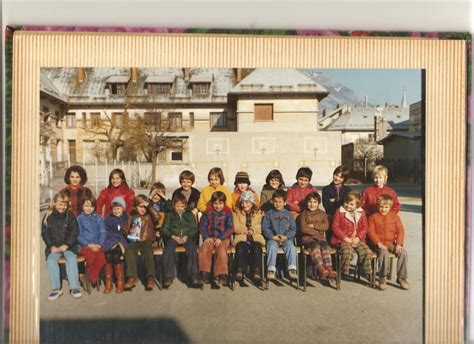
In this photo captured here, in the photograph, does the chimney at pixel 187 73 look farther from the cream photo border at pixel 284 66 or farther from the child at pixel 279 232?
the child at pixel 279 232

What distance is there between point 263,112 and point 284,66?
0.51m

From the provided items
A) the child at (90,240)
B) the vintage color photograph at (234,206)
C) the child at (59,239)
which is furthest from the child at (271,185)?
the child at (59,239)

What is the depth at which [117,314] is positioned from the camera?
16.4 ft

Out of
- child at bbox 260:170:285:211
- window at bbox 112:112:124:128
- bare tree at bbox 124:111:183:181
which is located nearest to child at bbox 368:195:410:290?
child at bbox 260:170:285:211

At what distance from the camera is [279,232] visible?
16.7 feet

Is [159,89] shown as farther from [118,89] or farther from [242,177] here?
[242,177]

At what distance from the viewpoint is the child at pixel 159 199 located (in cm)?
503

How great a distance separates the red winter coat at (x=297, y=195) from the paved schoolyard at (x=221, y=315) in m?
0.81

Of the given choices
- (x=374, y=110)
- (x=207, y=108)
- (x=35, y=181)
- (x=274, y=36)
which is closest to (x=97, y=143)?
(x=35, y=181)

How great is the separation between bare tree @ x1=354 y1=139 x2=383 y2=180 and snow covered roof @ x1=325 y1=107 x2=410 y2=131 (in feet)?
0.50

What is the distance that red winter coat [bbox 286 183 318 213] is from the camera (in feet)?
16.8

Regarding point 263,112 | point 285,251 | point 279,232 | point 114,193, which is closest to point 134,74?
point 114,193

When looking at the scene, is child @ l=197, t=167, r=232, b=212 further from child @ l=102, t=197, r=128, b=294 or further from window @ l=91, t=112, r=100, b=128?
window @ l=91, t=112, r=100, b=128

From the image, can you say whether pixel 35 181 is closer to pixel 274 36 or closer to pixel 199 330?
pixel 199 330
